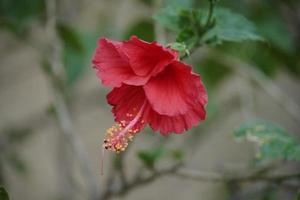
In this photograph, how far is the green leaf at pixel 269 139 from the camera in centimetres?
113

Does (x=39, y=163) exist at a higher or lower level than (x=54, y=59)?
lower

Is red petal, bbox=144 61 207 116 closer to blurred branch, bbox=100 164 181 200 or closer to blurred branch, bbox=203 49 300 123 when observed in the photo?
blurred branch, bbox=100 164 181 200

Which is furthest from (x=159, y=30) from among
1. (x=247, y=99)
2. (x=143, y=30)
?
(x=247, y=99)

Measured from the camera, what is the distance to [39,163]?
7.67 ft

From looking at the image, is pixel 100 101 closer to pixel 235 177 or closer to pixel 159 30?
pixel 159 30

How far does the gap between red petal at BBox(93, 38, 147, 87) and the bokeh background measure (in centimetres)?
75

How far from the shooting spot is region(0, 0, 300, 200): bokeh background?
5.58ft

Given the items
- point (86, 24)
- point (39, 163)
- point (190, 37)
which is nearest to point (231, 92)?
point (86, 24)

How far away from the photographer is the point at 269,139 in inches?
46.4

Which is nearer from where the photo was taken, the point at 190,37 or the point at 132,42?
the point at 132,42

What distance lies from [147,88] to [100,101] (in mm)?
1518

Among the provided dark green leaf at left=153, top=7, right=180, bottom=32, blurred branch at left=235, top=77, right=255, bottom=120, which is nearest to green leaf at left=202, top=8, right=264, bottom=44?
dark green leaf at left=153, top=7, right=180, bottom=32

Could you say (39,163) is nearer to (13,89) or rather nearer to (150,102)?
(13,89)

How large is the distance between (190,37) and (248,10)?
74 cm
